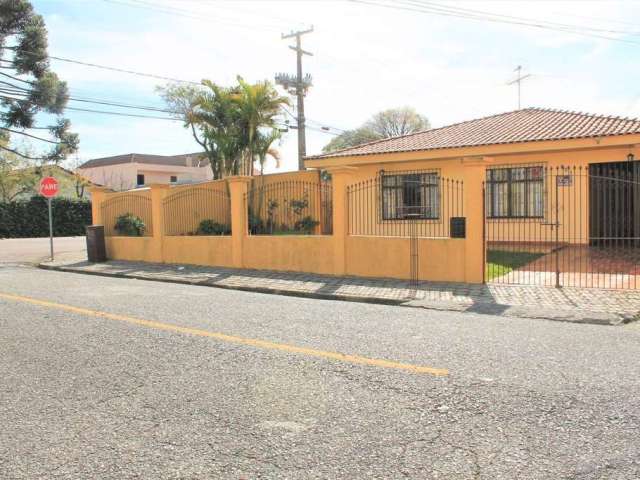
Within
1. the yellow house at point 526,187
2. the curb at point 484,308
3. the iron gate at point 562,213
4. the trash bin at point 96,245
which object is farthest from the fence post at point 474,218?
the trash bin at point 96,245

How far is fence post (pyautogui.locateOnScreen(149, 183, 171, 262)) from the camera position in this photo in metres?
16.0

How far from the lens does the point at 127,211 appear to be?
17984 millimetres

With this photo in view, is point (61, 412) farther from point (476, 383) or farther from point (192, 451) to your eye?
point (476, 383)

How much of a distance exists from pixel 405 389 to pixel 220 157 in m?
16.3

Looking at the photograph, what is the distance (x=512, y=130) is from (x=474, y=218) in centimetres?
756

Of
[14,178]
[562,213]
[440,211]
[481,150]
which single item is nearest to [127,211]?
[440,211]

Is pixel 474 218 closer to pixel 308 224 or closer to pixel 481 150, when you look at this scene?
pixel 481 150

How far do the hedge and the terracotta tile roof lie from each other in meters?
20.5

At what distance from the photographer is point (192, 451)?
11.3ft

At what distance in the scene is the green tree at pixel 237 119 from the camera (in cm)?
1839

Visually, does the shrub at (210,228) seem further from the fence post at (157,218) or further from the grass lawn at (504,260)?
the grass lawn at (504,260)

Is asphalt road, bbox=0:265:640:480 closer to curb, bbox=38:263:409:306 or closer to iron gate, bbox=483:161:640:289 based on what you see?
curb, bbox=38:263:409:306

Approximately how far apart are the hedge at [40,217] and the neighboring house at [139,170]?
19329mm

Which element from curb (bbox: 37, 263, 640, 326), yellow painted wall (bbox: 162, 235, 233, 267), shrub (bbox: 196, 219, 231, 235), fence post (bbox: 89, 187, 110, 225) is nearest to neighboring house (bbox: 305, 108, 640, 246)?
curb (bbox: 37, 263, 640, 326)
